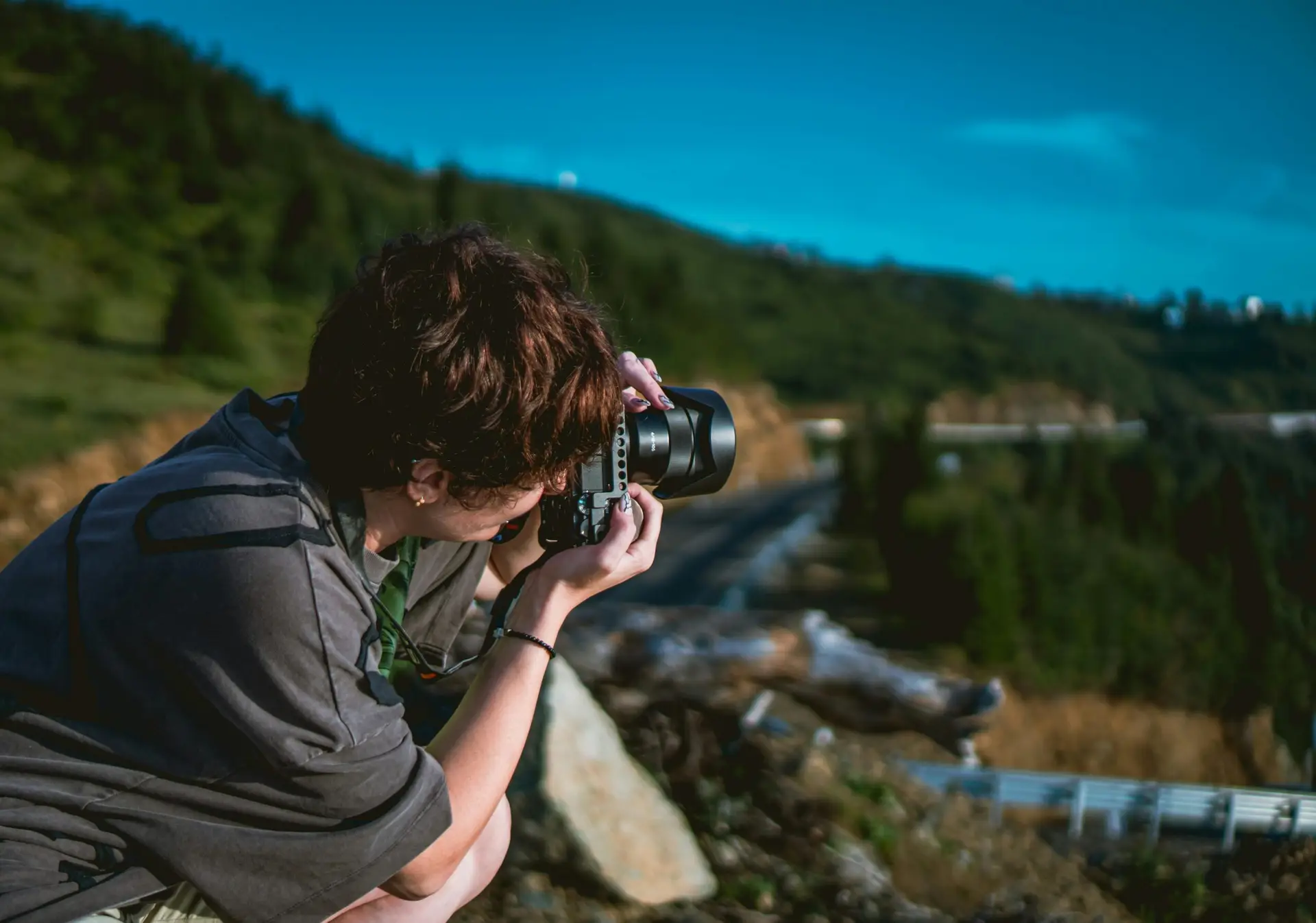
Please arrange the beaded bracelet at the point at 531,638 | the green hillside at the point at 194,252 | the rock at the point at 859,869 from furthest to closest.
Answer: the green hillside at the point at 194,252
the rock at the point at 859,869
the beaded bracelet at the point at 531,638

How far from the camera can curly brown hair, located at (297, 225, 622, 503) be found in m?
1.64

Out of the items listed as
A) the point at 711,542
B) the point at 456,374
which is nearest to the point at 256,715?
the point at 456,374

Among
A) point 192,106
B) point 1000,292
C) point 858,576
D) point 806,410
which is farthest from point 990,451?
point 1000,292

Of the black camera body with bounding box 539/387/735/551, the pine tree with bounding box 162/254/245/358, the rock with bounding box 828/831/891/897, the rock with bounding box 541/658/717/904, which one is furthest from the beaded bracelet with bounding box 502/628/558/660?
the pine tree with bounding box 162/254/245/358

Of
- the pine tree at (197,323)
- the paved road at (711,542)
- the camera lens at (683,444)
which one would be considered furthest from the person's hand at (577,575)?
the pine tree at (197,323)

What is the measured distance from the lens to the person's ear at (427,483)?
1.72 metres

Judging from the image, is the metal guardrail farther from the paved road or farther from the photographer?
the paved road

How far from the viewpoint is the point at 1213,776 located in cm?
1091

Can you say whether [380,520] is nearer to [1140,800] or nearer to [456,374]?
[456,374]

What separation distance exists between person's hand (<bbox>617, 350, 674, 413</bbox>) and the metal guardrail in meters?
3.37

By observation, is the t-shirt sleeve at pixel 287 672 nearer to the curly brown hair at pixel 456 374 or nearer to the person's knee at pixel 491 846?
the curly brown hair at pixel 456 374

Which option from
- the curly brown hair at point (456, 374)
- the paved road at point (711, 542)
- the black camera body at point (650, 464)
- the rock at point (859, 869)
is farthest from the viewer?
the paved road at point (711, 542)

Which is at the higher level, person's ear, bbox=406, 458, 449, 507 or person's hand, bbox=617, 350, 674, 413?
person's hand, bbox=617, 350, 674, 413

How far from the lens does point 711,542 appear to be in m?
23.6
